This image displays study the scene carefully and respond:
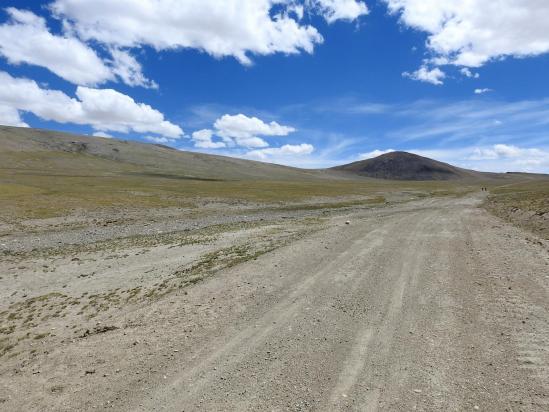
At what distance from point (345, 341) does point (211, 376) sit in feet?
11.9

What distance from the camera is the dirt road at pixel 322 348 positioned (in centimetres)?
802

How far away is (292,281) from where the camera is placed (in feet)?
53.5

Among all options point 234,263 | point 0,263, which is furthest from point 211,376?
point 0,263

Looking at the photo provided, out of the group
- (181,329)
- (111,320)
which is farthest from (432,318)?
(111,320)

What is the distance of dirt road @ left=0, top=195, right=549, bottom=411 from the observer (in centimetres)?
802

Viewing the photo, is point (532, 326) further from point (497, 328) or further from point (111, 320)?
point (111, 320)

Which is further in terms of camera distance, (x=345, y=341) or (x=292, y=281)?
(x=292, y=281)

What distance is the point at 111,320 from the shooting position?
1331cm

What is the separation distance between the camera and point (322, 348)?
1008cm

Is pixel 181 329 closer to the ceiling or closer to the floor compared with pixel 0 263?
closer to the ceiling

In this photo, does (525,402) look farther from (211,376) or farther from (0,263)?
(0,263)

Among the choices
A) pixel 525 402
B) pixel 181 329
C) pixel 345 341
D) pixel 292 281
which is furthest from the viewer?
pixel 292 281

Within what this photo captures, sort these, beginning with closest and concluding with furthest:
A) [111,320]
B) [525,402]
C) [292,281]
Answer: [525,402] < [111,320] < [292,281]

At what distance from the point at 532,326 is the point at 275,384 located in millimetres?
7414
